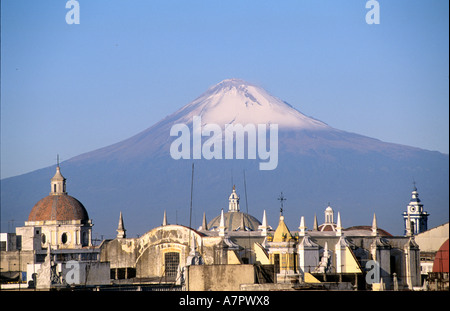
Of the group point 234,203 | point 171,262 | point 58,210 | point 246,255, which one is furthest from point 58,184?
point 246,255

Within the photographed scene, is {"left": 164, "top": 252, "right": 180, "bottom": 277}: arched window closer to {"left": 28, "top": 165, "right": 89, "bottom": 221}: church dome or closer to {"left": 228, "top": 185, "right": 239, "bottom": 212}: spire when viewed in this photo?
{"left": 228, "top": 185, "right": 239, "bottom": 212}: spire

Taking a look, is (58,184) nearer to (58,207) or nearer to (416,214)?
(58,207)

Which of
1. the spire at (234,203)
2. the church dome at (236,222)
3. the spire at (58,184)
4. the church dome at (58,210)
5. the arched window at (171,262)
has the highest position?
the spire at (58,184)

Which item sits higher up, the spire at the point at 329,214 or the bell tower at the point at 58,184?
the bell tower at the point at 58,184

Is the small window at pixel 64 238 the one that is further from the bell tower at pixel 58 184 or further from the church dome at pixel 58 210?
the bell tower at pixel 58 184

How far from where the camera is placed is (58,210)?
13212 centimetres

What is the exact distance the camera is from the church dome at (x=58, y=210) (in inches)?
5202

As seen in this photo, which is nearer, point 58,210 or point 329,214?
point 329,214

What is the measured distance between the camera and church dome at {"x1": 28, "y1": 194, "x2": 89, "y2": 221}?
13212 centimetres

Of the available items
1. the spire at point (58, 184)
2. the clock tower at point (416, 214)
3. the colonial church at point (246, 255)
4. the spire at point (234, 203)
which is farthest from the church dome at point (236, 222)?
the spire at point (58, 184)

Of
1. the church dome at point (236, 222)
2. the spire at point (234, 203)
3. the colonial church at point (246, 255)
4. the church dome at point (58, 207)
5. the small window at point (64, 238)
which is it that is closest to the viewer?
the colonial church at point (246, 255)

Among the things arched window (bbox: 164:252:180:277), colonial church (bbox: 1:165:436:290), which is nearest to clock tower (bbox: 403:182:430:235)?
colonial church (bbox: 1:165:436:290)

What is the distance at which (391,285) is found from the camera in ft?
237
